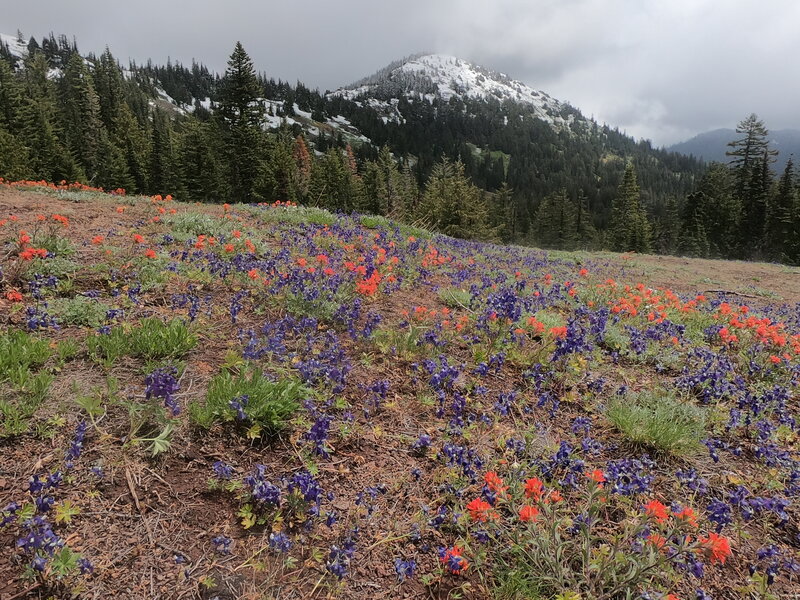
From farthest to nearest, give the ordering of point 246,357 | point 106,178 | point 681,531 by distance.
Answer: point 106,178
point 246,357
point 681,531

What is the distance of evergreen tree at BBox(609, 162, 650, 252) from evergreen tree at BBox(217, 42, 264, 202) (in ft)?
166

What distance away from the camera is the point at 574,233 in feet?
264

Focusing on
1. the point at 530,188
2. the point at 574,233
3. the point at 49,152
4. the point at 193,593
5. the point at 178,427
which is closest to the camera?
the point at 193,593

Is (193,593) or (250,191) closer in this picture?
(193,593)

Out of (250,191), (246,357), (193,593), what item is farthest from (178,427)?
(250,191)

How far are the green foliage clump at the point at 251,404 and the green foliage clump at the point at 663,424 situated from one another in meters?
3.12

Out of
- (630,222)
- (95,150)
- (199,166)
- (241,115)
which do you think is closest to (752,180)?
(630,222)

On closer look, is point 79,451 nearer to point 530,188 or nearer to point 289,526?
point 289,526

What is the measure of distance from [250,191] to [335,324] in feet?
140

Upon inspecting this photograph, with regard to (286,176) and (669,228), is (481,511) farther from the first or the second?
(669,228)

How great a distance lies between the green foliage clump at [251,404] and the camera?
10.4 ft

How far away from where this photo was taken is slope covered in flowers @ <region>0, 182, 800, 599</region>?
7.88 feet

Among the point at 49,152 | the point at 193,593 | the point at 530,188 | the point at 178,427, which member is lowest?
the point at 193,593

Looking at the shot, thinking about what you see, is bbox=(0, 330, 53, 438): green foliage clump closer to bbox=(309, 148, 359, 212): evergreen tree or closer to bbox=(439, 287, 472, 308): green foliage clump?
bbox=(439, 287, 472, 308): green foliage clump
